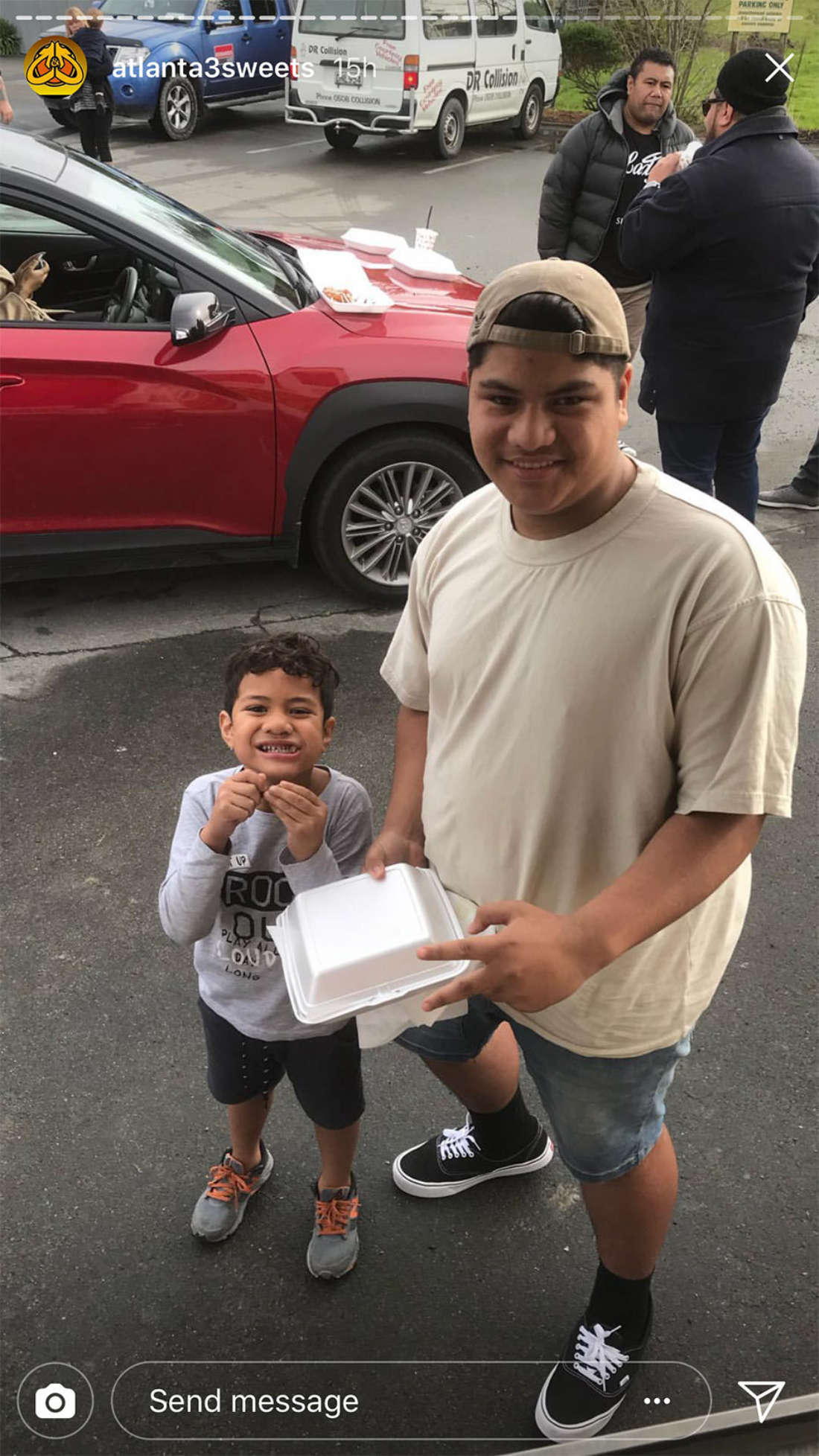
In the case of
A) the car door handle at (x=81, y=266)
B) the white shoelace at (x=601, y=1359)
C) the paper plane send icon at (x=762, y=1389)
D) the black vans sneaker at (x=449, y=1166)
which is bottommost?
the paper plane send icon at (x=762, y=1389)

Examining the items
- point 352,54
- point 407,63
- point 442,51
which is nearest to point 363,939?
point 407,63

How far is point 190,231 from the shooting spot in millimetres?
4809

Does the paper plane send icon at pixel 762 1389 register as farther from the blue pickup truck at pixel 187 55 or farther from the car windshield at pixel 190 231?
the blue pickup truck at pixel 187 55

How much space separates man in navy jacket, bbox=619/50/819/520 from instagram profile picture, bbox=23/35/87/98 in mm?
10006

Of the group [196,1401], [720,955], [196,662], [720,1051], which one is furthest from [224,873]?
[196,662]

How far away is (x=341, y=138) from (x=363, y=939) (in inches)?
624

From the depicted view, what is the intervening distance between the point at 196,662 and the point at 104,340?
1242 millimetres

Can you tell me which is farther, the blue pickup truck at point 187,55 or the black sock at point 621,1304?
the blue pickup truck at point 187,55

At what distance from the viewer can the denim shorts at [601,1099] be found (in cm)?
180

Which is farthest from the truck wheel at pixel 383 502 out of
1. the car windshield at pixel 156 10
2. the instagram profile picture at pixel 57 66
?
the car windshield at pixel 156 10

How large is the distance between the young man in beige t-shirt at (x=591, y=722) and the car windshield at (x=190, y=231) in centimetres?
324

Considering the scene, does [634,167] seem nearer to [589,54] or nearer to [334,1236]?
[334,1236]

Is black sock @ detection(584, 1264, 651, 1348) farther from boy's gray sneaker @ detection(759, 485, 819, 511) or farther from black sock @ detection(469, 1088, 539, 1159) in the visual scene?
boy's gray sneaker @ detection(759, 485, 819, 511)

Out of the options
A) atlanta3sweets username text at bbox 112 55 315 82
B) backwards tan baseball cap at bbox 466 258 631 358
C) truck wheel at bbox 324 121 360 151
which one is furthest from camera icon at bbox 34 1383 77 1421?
truck wheel at bbox 324 121 360 151
